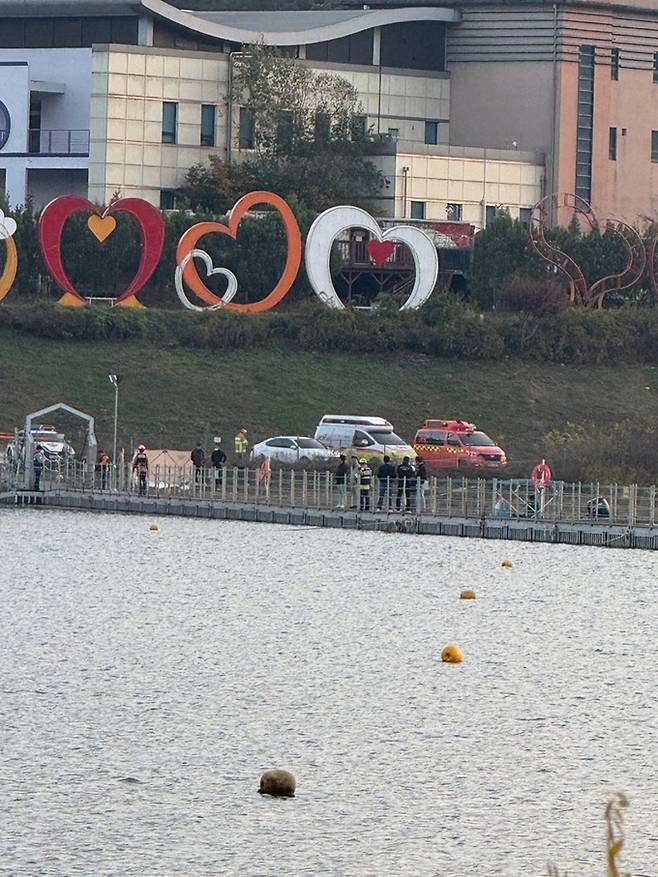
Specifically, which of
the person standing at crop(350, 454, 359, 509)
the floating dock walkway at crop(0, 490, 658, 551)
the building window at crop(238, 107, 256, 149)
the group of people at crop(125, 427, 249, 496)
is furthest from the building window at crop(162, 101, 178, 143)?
the person standing at crop(350, 454, 359, 509)

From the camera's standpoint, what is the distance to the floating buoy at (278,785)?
2870 cm

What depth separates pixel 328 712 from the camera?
34531mm

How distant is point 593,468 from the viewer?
232 ft

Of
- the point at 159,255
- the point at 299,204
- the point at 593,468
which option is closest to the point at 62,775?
the point at 593,468

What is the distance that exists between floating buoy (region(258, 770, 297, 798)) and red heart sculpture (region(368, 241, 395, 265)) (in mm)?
67278

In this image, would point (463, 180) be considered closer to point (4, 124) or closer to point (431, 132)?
point (431, 132)

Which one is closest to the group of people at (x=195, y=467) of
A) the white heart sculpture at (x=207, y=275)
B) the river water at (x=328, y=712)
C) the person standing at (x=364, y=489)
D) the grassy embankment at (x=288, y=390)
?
the person standing at (x=364, y=489)

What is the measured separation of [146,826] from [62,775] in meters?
2.91

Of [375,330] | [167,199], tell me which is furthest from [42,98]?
[375,330]

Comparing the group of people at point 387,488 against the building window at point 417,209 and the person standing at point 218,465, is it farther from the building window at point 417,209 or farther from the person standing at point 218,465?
the building window at point 417,209

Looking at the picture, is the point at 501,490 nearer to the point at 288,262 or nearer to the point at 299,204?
the point at 288,262

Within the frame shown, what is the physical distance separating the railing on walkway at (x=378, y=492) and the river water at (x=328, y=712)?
1.01m

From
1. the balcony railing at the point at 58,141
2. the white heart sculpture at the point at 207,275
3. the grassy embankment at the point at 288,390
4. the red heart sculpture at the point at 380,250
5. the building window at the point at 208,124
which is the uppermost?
the building window at the point at 208,124

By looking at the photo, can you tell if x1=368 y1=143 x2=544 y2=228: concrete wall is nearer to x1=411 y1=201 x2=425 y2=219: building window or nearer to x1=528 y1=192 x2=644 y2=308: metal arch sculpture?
x1=411 y1=201 x2=425 y2=219: building window
